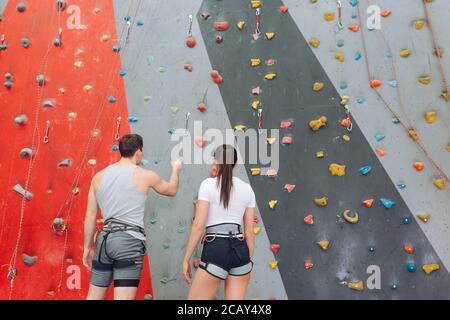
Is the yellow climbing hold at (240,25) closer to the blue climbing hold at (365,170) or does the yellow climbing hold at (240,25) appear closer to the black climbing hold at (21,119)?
the blue climbing hold at (365,170)

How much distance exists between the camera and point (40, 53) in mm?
4230

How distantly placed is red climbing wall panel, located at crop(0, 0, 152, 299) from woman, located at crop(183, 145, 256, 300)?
1.44 meters

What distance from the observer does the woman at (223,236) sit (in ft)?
8.70

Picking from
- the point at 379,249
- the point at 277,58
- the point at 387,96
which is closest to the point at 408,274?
the point at 379,249

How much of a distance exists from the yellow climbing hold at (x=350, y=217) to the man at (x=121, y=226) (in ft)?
4.16

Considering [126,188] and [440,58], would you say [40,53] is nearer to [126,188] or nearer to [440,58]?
[126,188]

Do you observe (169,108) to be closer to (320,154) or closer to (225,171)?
(320,154)

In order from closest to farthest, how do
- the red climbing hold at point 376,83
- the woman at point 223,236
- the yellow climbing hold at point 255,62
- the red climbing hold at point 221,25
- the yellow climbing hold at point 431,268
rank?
the woman at point 223,236 < the yellow climbing hold at point 431,268 < the red climbing hold at point 376,83 < the yellow climbing hold at point 255,62 < the red climbing hold at point 221,25

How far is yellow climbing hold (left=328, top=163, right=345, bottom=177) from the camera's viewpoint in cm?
358

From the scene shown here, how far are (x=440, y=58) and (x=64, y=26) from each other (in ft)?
8.87

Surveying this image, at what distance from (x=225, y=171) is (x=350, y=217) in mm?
1158

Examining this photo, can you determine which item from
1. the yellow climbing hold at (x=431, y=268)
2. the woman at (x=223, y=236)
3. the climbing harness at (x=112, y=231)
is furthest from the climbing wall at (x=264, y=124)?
the climbing harness at (x=112, y=231)

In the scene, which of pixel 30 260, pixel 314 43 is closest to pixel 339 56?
pixel 314 43

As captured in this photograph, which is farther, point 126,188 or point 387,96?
point 387,96
